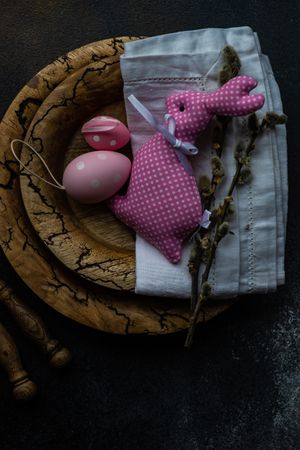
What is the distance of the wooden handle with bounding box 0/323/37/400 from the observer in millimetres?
808

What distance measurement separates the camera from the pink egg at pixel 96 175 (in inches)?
28.7

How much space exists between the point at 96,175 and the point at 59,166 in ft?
0.33

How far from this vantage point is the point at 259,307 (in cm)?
86

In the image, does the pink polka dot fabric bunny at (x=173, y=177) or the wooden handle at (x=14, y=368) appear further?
the wooden handle at (x=14, y=368)

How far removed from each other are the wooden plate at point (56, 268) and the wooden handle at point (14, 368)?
10cm

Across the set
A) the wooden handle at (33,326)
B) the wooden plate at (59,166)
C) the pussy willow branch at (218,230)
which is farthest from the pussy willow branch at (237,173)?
the wooden handle at (33,326)

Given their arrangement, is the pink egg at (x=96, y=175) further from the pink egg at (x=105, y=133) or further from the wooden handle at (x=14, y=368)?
the wooden handle at (x=14, y=368)

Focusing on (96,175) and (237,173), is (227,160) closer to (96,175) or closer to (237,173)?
(237,173)

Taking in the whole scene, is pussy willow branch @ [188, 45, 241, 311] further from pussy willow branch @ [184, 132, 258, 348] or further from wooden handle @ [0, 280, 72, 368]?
wooden handle @ [0, 280, 72, 368]

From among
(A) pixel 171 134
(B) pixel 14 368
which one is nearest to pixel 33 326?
(B) pixel 14 368

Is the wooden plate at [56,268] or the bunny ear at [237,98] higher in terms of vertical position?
the bunny ear at [237,98]

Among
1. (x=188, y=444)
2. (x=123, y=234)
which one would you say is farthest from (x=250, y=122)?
(x=188, y=444)

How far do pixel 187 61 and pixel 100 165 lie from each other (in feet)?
0.63

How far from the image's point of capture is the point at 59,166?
0.80 meters
